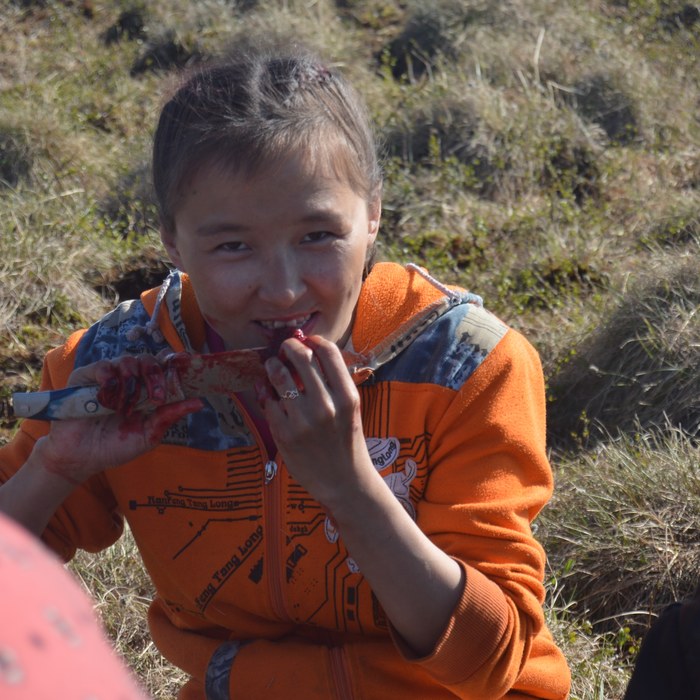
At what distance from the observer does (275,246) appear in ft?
6.58

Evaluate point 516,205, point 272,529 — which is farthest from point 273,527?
point 516,205

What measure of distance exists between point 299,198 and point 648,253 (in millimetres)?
3332

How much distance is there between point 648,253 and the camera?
502 cm

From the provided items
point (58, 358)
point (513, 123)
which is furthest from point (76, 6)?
point (58, 358)

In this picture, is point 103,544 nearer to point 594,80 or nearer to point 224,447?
point 224,447

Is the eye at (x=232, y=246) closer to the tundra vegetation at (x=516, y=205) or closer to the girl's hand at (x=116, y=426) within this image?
the girl's hand at (x=116, y=426)

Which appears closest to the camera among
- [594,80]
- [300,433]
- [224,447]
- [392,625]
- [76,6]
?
[300,433]

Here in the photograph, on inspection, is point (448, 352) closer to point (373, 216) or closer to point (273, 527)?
point (373, 216)

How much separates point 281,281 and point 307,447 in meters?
0.32

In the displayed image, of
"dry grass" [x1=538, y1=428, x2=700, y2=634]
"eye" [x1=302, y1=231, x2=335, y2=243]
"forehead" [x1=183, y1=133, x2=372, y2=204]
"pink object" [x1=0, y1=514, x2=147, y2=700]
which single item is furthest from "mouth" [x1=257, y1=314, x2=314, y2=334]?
"dry grass" [x1=538, y1=428, x2=700, y2=634]

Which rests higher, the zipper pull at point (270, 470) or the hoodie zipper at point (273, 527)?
the zipper pull at point (270, 470)

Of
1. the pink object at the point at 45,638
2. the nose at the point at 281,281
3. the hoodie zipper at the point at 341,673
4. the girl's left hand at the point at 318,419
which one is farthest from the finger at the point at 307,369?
the pink object at the point at 45,638

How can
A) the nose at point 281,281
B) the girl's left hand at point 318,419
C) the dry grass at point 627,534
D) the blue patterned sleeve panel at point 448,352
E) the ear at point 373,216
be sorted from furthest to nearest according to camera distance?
the dry grass at point 627,534, the ear at point 373,216, the blue patterned sleeve panel at point 448,352, the nose at point 281,281, the girl's left hand at point 318,419

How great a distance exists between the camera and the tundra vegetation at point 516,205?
11.0 ft
